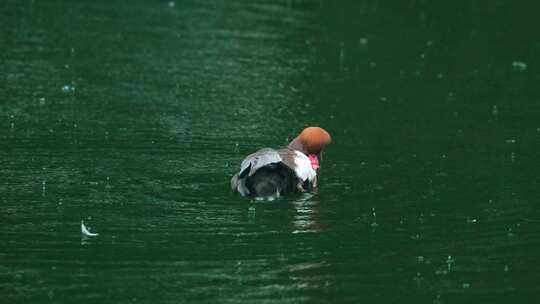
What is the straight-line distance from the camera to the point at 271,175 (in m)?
10.9

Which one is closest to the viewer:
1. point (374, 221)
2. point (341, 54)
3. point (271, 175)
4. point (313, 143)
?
point (374, 221)

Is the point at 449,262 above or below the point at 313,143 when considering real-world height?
below

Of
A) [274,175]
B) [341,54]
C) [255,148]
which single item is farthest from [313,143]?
[341,54]

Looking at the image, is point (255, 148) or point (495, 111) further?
point (495, 111)

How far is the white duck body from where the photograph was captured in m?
10.8

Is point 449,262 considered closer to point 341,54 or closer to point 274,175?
point 274,175

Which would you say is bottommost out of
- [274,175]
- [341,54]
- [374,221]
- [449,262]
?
[449,262]

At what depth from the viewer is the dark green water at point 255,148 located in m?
8.83

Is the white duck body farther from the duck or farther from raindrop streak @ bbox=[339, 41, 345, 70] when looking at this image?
raindrop streak @ bbox=[339, 41, 345, 70]

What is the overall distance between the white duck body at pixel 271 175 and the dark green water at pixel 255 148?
14 cm

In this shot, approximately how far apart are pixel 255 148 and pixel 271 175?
1.91 meters

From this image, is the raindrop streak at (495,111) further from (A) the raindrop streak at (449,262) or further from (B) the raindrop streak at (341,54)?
(A) the raindrop streak at (449,262)

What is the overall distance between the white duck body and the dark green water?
14 cm

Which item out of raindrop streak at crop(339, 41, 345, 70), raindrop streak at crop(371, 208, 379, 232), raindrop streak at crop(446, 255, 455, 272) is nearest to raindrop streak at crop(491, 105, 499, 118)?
raindrop streak at crop(339, 41, 345, 70)
